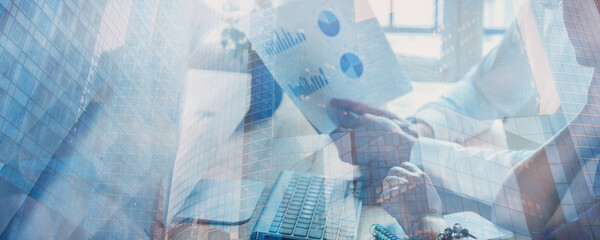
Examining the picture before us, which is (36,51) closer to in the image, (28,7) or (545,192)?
(28,7)

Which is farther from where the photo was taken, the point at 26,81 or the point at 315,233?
the point at 315,233

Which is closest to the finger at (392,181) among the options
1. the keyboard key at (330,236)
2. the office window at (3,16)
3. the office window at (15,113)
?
the keyboard key at (330,236)

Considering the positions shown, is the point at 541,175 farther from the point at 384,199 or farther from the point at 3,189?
the point at 3,189

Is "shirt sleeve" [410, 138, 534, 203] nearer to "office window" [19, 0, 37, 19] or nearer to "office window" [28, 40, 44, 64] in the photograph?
"office window" [28, 40, 44, 64]

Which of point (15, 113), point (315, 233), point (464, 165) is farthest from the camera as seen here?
point (315, 233)

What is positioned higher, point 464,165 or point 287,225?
point 464,165

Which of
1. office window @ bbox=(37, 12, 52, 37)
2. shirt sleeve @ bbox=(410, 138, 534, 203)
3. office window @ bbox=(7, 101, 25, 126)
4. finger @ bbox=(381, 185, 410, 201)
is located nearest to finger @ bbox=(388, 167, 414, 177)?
finger @ bbox=(381, 185, 410, 201)

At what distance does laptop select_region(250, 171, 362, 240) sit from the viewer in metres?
38.9

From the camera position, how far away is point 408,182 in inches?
1423

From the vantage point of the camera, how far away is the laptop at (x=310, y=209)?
38.9 meters

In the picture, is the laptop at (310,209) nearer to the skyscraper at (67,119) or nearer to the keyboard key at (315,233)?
the keyboard key at (315,233)

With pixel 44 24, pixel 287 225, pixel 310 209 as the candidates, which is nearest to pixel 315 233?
pixel 287 225

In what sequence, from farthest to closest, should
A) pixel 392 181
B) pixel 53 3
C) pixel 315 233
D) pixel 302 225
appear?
pixel 302 225 < pixel 315 233 < pixel 392 181 < pixel 53 3

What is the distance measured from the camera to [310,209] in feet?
138
